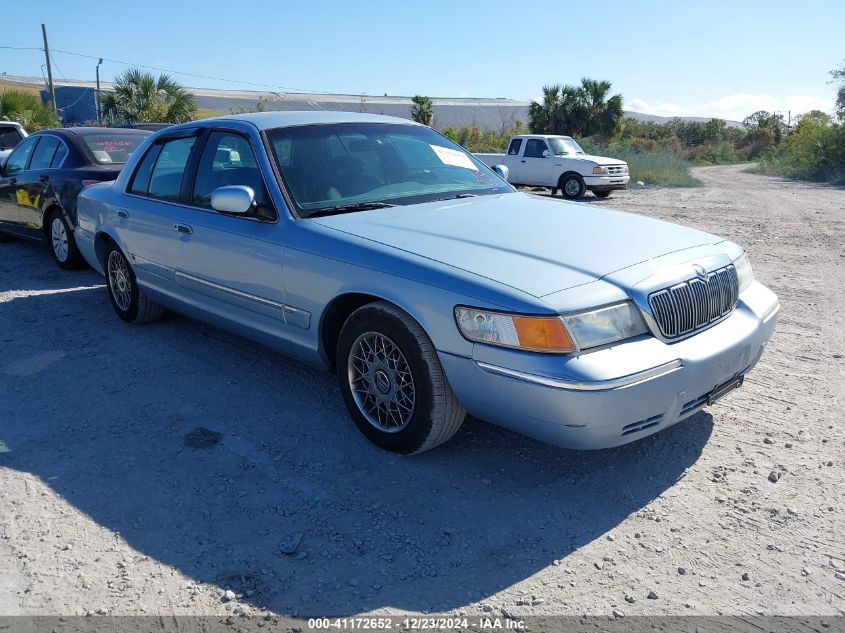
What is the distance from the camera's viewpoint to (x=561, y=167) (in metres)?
19.0

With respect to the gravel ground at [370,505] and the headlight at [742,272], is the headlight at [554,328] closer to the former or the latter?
the gravel ground at [370,505]

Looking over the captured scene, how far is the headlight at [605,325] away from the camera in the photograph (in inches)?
118

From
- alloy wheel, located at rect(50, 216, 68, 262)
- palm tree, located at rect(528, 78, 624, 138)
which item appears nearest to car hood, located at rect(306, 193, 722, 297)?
alloy wheel, located at rect(50, 216, 68, 262)

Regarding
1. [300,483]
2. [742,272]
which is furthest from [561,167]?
[300,483]

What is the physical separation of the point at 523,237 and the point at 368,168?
128 cm

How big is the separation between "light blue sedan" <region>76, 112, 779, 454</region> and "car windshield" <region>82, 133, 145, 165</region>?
2.92 meters

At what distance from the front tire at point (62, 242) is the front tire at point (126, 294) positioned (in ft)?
6.52

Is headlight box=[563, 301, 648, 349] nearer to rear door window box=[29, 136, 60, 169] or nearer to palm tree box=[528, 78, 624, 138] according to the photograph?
rear door window box=[29, 136, 60, 169]

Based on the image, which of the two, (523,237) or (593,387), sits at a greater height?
(523,237)

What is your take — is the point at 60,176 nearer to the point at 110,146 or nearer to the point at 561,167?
the point at 110,146

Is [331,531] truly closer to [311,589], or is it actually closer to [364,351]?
[311,589]

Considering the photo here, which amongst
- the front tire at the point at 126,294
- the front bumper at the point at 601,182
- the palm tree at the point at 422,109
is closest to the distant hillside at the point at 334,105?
the palm tree at the point at 422,109

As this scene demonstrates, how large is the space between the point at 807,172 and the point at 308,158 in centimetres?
3044

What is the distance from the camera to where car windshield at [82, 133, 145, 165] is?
25.7 ft
